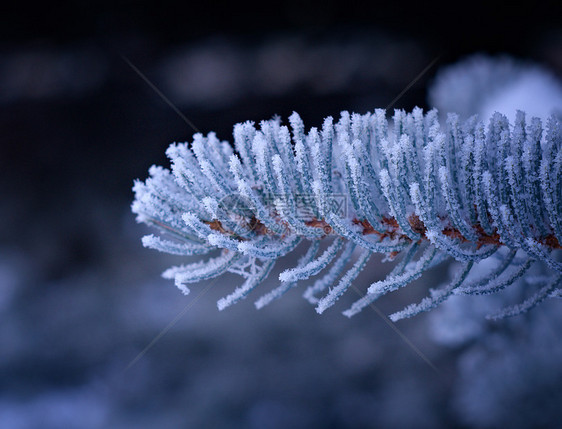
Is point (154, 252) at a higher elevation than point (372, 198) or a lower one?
higher

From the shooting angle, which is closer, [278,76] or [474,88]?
[474,88]

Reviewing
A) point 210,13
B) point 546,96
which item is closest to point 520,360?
point 546,96

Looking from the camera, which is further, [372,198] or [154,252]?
[154,252]

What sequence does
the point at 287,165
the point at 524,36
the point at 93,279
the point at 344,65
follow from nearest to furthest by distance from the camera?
the point at 287,165 → the point at 524,36 → the point at 344,65 → the point at 93,279

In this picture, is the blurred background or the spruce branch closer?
the spruce branch

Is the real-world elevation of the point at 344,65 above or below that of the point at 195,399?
above

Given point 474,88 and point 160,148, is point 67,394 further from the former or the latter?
point 474,88

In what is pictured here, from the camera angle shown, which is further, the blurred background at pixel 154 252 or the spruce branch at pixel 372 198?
the blurred background at pixel 154 252

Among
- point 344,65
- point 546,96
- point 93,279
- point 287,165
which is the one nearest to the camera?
point 287,165
